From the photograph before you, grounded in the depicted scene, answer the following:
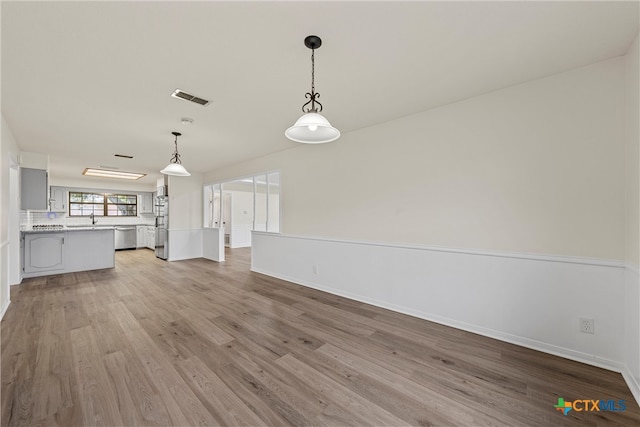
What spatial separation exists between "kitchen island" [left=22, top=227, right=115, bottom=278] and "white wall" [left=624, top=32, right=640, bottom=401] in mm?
8377

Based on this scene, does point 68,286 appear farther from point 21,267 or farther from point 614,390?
point 614,390

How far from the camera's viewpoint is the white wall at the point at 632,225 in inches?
73.7

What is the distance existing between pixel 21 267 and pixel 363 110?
7.07 m

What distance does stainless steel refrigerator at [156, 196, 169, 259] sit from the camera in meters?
7.23

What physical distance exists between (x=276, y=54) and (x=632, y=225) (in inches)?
121

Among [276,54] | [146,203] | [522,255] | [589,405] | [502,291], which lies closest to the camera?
[589,405]

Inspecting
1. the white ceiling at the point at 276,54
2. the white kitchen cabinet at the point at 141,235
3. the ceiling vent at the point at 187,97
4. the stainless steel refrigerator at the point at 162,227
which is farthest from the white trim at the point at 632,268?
the white kitchen cabinet at the point at 141,235

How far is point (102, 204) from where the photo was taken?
9469mm

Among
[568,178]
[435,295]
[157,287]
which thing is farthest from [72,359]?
[568,178]

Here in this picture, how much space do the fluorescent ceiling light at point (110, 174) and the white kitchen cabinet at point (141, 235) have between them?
2.14 metres

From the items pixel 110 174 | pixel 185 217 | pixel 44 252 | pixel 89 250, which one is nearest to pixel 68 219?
pixel 110 174

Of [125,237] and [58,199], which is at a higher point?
[58,199]

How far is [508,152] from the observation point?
2627 mm

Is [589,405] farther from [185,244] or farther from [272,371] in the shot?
[185,244]
